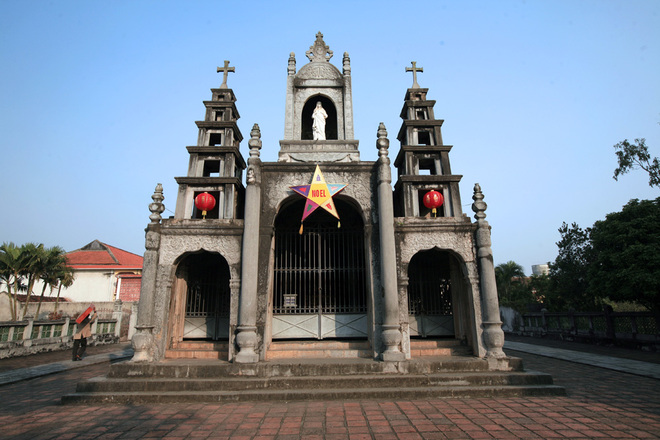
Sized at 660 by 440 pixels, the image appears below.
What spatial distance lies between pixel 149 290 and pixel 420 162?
29.9ft

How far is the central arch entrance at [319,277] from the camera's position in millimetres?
9891

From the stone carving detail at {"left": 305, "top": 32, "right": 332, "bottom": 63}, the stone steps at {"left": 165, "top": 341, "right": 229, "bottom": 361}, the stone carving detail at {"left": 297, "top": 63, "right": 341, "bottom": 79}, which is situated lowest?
the stone steps at {"left": 165, "top": 341, "right": 229, "bottom": 361}

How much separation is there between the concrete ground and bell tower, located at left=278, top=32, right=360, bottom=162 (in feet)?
22.6

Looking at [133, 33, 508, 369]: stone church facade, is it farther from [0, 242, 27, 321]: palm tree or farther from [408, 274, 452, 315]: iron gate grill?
[0, 242, 27, 321]: palm tree

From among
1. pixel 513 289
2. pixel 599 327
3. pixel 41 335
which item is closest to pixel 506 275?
pixel 513 289

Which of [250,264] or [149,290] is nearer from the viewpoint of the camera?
[250,264]

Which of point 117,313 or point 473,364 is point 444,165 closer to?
point 473,364

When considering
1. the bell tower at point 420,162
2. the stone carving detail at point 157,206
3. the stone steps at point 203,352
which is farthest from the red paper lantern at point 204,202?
the bell tower at point 420,162

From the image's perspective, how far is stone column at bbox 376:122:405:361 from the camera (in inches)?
321

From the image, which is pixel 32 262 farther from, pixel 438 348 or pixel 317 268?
pixel 438 348

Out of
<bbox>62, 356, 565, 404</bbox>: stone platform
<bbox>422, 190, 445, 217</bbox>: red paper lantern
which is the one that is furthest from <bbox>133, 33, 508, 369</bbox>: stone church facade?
<bbox>62, 356, 565, 404</bbox>: stone platform

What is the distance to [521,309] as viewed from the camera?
85.4 feet

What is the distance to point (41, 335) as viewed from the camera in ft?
53.2

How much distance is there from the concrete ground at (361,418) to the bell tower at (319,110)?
271 inches
